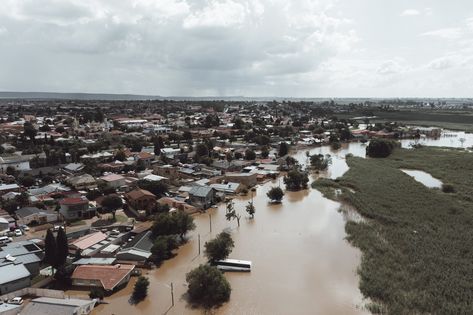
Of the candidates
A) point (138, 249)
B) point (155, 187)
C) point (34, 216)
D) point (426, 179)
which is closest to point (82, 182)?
point (155, 187)

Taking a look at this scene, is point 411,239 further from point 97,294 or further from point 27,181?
point 27,181

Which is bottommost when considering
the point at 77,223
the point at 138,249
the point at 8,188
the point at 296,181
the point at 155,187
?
the point at 77,223

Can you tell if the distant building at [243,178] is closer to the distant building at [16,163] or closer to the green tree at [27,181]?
the green tree at [27,181]

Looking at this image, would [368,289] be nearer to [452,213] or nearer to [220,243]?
[220,243]

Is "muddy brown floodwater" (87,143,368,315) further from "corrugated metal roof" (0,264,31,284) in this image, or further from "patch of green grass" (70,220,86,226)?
"patch of green grass" (70,220,86,226)

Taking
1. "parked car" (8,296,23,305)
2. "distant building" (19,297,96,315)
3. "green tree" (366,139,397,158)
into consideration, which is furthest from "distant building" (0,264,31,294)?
"green tree" (366,139,397,158)

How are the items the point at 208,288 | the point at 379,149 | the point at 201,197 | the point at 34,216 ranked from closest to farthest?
the point at 208,288
the point at 34,216
the point at 201,197
the point at 379,149

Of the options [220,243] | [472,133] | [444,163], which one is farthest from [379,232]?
[472,133]
